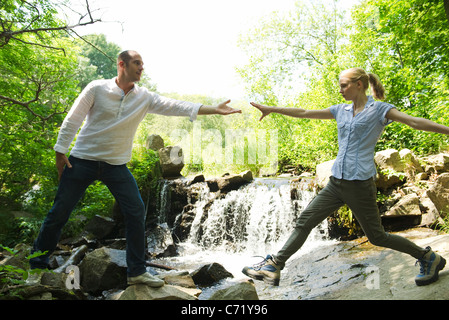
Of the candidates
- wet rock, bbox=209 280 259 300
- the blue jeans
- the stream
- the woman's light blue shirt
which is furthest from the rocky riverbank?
the woman's light blue shirt

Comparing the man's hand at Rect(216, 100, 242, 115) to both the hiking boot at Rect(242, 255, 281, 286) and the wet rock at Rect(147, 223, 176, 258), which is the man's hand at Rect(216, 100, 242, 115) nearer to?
the hiking boot at Rect(242, 255, 281, 286)

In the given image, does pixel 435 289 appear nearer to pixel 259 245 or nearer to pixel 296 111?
pixel 296 111

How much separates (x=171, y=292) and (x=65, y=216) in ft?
3.64

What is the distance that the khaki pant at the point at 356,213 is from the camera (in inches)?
104

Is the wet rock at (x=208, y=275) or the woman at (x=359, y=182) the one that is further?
the wet rock at (x=208, y=275)

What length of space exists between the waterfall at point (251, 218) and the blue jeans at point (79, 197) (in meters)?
5.77

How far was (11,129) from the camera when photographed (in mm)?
6812

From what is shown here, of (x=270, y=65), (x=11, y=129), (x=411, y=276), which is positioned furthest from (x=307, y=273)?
(x=270, y=65)

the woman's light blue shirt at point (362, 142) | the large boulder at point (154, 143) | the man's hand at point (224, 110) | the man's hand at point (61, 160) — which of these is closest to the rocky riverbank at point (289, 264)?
the man's hand at point (61, 160)

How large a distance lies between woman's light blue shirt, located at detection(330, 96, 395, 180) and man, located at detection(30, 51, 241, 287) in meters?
1.11

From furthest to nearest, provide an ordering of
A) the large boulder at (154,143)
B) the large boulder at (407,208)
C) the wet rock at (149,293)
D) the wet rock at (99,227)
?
the large boulder at (154,143) < the wet rock at (99,227) < the large boulder at (407,208) < the wet rock at (149,293)

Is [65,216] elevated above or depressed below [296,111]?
below

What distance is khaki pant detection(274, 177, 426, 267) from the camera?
8.68 feet

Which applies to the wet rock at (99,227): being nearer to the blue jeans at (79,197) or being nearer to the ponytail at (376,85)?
the blue jeans at (79,197)
